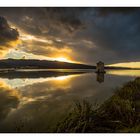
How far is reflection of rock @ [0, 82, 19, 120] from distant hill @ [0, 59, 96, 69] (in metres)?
0.18

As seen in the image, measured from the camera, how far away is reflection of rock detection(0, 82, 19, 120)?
7.33ft

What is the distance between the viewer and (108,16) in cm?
226

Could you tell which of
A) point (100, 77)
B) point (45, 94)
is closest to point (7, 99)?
point (45, 94)

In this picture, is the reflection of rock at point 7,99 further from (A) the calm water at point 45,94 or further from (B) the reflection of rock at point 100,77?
(B) the reflection of rock at point 100,77

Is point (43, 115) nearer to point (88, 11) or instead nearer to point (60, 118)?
point (60, 118)

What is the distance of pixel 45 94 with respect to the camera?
88.8 inches

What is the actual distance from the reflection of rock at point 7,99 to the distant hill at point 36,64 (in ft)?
0.58

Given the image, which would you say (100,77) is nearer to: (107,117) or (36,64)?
(107,117)

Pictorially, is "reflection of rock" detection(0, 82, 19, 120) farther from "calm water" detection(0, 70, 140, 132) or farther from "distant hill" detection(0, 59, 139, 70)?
"distant hill" detection(0, 59, 139, 70)

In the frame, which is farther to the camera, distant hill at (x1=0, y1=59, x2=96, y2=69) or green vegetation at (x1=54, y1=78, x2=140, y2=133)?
distant hill at (x1=0, y1=59, x2=96, y2=69)

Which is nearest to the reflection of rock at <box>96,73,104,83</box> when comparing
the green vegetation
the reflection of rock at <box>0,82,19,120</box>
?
the green vegetation

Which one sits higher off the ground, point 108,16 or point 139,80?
point 108,16
